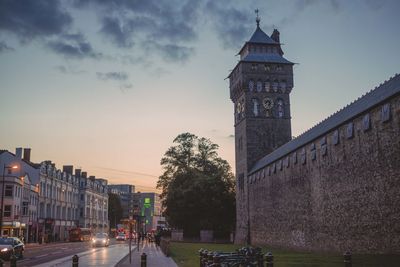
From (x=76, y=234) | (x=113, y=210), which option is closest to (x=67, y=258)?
(x=76, y=234)

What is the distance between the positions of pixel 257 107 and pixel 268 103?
176 cm

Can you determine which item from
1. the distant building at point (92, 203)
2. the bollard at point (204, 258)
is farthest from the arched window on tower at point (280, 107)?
the distant building at point (92, 203)

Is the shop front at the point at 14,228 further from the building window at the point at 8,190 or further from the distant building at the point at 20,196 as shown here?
the building window at the point at 8,190

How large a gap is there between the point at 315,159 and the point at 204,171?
144 ft

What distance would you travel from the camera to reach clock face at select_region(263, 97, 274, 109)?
206ft

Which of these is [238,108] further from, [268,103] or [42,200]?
[42,200]

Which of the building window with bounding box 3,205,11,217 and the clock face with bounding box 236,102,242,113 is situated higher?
the clock face with bounding box 236,102,242,113

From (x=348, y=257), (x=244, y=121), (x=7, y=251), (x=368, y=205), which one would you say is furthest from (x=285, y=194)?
(x=348, y=257)

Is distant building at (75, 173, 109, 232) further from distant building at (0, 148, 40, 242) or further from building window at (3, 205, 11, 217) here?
building window at (3, 205, 11, 217)

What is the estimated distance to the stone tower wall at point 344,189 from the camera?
24.5 metres

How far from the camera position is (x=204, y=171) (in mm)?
78688

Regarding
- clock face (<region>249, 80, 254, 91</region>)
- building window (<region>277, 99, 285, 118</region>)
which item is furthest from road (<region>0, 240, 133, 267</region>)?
clock face (<region>249, 80, 254, 91</region>)

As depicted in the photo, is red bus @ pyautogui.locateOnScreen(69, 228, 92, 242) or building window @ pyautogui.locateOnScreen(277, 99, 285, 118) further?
red bus @ pyautogui.locateOnScreen(69, 228, 92, 242)

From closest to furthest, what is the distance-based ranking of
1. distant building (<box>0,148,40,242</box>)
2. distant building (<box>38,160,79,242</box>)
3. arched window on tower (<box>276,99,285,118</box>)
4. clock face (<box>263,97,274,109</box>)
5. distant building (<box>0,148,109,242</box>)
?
distant building (<box>0,148,40,242</box>) → distant building (<box>0,148,109,242</box>) → clock face (<box>263,97,274,109</box>) → arched window on tower (<box>276,99,285,118</box>) → distant building (<box>38,160,79,242</box>)
